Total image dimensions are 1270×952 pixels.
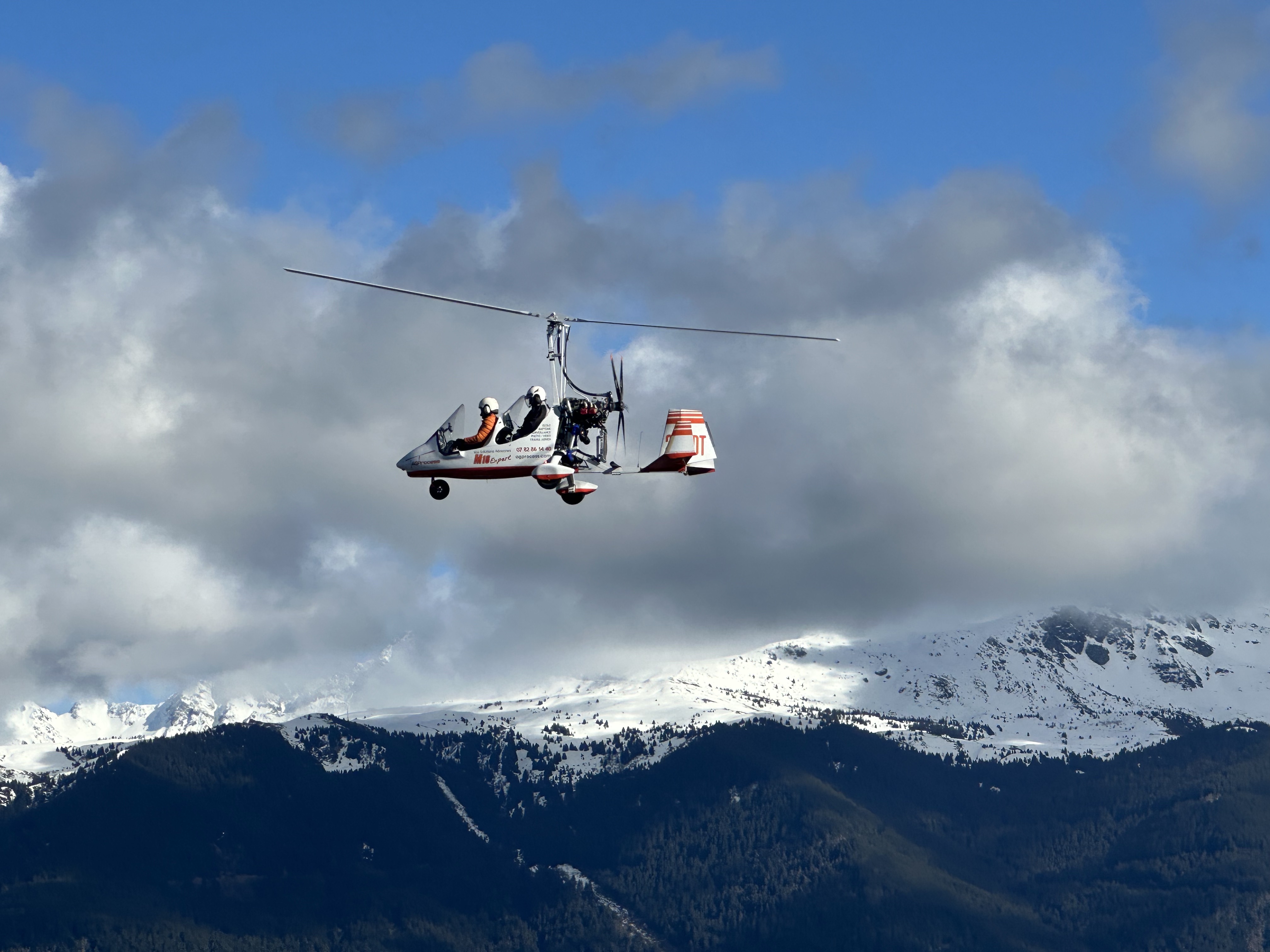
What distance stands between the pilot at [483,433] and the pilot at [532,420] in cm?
102

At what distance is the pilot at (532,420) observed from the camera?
13500 centimetres

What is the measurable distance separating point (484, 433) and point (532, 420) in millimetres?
3721

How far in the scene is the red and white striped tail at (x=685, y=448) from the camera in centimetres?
13950

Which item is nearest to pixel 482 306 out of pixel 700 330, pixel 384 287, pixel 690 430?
pixel 384 287

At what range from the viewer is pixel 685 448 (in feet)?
459

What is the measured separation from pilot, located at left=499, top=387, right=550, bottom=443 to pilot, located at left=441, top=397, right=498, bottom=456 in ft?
3.34

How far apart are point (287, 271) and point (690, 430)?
3896 cm

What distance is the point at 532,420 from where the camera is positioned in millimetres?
135125

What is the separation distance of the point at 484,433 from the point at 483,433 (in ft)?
0.34

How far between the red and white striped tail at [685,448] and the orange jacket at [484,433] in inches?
490

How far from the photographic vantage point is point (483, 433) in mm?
135625

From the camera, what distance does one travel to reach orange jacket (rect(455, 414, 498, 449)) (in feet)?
445

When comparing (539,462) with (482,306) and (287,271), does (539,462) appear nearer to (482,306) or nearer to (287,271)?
(482,306)

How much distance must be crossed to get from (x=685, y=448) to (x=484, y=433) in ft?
51.1
